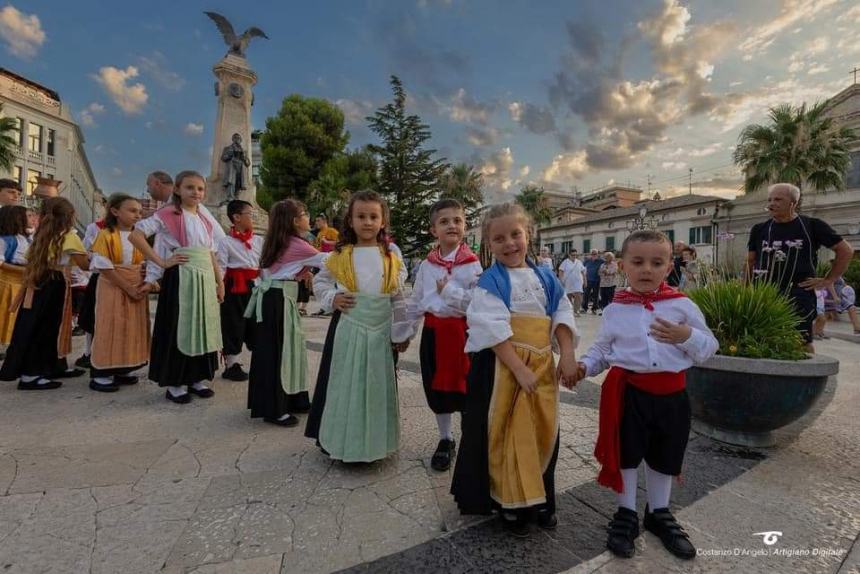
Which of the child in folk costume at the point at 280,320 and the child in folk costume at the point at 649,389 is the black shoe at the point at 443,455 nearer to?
the child in folk costume at the point at 649,389

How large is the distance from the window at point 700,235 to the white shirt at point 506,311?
40.1 meters

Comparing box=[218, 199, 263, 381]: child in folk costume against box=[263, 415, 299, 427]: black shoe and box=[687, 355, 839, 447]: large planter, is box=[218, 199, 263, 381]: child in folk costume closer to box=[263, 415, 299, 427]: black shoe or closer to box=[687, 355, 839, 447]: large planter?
box=[263, 415, 299, 427]: black shoe

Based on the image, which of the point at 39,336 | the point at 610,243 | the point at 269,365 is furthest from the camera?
the point at 610,243

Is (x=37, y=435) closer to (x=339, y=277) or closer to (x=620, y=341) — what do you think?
(x=339, y=277)

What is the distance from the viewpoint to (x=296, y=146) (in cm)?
3161

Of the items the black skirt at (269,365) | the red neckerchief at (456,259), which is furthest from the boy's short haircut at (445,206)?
the black skirt at (269,365)

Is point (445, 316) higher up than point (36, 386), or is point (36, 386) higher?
point (445, 316)

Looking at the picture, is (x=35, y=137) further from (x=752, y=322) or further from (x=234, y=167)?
(x=752, y=322)

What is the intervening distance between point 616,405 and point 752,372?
142 centimetres

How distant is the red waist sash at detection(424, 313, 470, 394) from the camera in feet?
9.08

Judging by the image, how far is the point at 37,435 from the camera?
3158 millimetres

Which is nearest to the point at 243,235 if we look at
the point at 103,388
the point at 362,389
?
the point at 103,388

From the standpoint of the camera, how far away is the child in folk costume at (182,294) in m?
3.89

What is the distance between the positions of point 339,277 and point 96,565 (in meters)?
1.74
